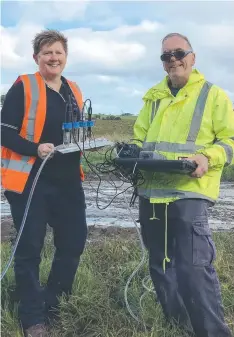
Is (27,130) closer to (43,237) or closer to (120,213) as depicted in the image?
(43,237)

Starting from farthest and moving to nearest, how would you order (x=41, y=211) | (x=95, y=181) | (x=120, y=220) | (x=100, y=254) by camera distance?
(x=95, y=181)
(x=120, y=220)
(x=100, y=254)
(x=41, y=211)

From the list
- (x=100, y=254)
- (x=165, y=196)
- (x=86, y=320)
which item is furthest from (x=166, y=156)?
(x=100, y=254)

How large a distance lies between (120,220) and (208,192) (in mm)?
4560

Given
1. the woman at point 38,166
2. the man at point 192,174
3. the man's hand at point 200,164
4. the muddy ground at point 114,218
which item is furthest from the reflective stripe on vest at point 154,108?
the muddy ground at point 114,218

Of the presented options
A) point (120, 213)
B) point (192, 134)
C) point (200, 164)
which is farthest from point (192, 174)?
point (120, 213)

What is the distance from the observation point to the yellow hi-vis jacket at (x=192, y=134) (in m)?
3.67

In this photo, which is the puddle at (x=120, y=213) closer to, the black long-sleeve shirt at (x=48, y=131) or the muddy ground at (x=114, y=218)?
the muddy ground at (x=114, y=218)

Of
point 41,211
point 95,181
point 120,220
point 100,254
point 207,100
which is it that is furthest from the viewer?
point 95,181

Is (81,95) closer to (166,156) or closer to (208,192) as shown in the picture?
(166,156)

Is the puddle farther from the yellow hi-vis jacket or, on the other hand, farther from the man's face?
the man's face

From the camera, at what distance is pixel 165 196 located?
3.83m

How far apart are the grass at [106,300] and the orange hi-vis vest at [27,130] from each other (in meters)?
1.06

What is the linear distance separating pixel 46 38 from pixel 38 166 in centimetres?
97

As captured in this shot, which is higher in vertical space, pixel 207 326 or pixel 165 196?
pixel 165 196
